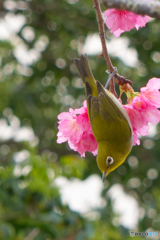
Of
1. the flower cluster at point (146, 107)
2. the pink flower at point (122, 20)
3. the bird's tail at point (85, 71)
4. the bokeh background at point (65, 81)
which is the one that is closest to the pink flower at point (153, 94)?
the flower cluster at point (146, 107)

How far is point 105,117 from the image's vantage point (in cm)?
210

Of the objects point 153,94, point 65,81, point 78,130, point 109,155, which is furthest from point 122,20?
point 65,81

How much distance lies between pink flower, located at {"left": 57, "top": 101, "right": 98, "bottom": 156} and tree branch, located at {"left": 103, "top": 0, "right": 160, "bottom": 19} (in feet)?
3.16

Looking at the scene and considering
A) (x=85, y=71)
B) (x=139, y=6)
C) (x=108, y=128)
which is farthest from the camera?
(x=85, y=71)

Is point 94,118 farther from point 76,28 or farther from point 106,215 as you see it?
point 76,28

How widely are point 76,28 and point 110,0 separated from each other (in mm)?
5635

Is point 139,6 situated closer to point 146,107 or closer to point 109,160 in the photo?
point 146,107

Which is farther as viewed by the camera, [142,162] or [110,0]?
[142,162]

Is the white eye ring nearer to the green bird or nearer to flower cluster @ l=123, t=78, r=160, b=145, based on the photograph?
the green bird

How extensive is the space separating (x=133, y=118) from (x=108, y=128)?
0.34 meters

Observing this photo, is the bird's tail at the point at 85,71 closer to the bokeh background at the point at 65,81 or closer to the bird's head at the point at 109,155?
the bird's head at the point at 109,155

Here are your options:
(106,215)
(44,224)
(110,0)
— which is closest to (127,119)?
(110,0)

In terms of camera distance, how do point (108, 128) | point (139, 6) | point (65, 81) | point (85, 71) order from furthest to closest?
1. point (65, 81)
2. point (85, 71)
3. point (108, 128)
4. point (139, 6)

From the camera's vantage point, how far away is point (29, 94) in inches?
246
